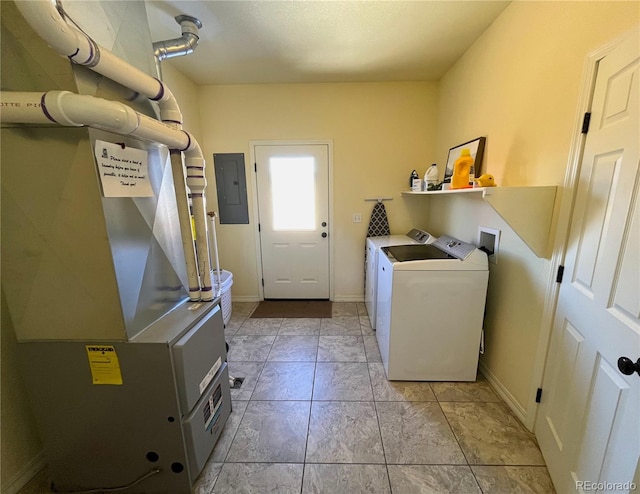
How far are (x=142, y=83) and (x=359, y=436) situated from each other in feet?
7.02

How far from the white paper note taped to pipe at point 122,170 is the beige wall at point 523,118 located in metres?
2.05

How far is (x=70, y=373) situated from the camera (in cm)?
113

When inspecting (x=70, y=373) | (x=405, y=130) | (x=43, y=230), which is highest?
(x=405, y=130)

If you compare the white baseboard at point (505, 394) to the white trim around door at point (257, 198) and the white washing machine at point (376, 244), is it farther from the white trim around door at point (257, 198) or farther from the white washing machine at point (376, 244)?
the white trim around door at point (257, 198)

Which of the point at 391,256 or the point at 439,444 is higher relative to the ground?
the point at 391,256

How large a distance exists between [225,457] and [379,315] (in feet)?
4.98

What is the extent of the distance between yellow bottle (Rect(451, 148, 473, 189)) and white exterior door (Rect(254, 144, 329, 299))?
1563 millimetres

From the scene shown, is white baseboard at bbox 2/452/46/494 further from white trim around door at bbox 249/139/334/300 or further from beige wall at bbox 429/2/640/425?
beige wall at bbox 429/2/640/425

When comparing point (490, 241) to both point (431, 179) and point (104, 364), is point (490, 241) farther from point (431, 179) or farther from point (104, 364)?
point (104, 364)

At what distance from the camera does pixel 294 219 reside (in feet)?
10.8

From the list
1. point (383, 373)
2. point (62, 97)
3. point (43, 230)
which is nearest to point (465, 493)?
point (383, 373)

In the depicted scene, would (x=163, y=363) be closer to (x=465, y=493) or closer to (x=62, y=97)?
(x=62, y=97)

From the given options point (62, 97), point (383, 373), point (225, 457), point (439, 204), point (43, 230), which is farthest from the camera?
point (439, 204)

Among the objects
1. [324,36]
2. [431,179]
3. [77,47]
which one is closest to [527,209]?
[431,179]
